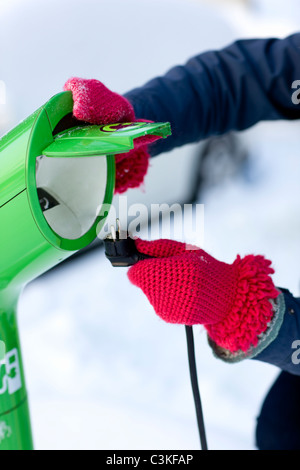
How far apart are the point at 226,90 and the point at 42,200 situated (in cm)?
46

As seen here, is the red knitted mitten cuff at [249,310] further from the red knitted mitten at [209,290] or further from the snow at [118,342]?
the snow at [118,342]

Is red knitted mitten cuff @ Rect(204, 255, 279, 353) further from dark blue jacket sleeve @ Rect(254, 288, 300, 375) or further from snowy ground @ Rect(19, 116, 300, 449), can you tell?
snowy ground @ Rect(19, 116, 300, 449)

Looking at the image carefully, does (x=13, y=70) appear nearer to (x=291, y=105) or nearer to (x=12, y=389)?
(x=291, y=105)

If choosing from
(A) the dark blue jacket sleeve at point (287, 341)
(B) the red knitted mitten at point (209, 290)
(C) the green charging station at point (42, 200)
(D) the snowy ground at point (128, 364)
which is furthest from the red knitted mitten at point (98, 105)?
(D) the snowy ground at point (128, 364)

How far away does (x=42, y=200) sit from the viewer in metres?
0.61

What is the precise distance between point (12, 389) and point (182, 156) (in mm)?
1315

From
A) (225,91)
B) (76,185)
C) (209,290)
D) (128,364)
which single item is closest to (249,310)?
(209,290)

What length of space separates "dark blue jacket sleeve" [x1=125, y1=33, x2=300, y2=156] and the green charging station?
28 cm

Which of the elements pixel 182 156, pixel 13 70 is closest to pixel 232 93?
pixel 13 70

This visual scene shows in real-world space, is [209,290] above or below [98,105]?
below

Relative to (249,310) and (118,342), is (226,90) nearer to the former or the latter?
(249,310)

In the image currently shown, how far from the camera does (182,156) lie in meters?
1.84

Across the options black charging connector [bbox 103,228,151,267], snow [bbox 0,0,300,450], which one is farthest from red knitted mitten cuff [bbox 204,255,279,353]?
snow [bbox 0,0,300,450]

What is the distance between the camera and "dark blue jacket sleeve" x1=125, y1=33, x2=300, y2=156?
88 cm
